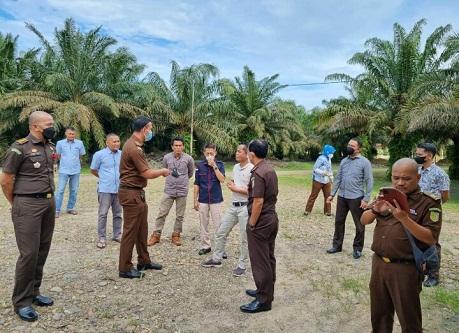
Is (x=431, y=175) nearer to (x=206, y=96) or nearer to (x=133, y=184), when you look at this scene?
(x=133, y=184)

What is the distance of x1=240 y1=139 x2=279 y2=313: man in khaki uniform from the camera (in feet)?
13.5

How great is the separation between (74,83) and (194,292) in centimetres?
1851

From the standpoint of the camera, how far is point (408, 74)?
18.2 meters

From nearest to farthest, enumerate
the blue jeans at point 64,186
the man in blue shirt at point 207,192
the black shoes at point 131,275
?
the black shoes at point 131,275, the man in blue shirt at point 207,192, the blue jeans at point 64,186

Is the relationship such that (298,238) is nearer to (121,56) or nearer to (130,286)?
(130,286)

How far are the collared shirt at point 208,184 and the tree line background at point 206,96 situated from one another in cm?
992

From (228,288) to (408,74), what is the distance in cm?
1656

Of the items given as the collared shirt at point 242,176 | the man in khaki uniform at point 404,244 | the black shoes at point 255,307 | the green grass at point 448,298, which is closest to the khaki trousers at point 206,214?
the collared shirt at point 242,176

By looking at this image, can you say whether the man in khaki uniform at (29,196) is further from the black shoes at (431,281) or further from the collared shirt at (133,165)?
the black shoes at (431,281)

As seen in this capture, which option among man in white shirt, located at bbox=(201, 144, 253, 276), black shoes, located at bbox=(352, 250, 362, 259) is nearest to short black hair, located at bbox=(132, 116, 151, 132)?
man in white shirt, located at bbox=(201, 144, 253, 276)

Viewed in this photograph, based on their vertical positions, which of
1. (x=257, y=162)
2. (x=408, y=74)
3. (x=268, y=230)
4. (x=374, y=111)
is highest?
(x=408, y=74)

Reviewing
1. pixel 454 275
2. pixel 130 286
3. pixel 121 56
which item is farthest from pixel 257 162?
pixel 121 56

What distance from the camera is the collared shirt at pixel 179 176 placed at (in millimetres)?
6504

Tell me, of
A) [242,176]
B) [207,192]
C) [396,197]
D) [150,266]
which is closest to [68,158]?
[207,192]
